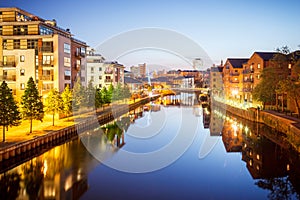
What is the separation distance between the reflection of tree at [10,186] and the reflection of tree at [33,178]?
0.40 m

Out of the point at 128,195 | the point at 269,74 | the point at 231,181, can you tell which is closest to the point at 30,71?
the point at 128,195

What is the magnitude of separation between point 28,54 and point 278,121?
2443 cm

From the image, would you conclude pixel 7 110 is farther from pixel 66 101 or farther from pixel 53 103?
pixel 66 101

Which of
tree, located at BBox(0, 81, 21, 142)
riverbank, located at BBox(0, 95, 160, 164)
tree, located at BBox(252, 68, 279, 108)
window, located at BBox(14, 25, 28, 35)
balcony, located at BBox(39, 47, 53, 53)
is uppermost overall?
window, located at BBox(14, 25, 28, 35)

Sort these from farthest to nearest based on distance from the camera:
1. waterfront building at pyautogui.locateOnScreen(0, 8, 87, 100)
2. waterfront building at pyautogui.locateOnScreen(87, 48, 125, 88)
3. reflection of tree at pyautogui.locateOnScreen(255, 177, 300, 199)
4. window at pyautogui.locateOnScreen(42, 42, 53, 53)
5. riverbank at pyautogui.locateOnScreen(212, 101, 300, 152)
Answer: waterfront building at pyautogui.locateOnScreen(87, 48, 125, 88), window at pyautogui.locateOnScreen(42, 42, 53, 53), waterfront building at pyautogui.locateOnScreen(0, 8, 87, 100), riverbank at pyautogui.locateOnScreen(212, 101, 300, 152), reflection of tree at pyautogui.locateOnScreen(255, 177, 300, 199)

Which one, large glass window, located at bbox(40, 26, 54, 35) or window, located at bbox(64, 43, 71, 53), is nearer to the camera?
large glass window, located at bbox(40, 26, 54, 35)

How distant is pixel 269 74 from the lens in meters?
27.1

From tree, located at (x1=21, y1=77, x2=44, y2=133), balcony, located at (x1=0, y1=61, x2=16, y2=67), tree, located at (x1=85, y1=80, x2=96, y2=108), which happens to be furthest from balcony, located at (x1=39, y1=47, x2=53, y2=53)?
tree, located at (x1=21, y1=77, x2=44, y2=133)

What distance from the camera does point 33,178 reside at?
1338cm

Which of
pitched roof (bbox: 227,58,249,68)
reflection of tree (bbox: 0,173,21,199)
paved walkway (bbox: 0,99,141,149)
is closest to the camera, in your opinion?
reflection of tree (bbox: 0,173,21,199)

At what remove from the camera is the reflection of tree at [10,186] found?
457 inches

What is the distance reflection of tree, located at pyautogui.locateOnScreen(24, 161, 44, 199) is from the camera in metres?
12.0

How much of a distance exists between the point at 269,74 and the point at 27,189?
2385 centimetres

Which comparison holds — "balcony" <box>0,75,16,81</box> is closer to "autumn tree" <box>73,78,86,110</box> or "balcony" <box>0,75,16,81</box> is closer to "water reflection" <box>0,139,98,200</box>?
"autumn tree" <box>73,78,86,110</box>
